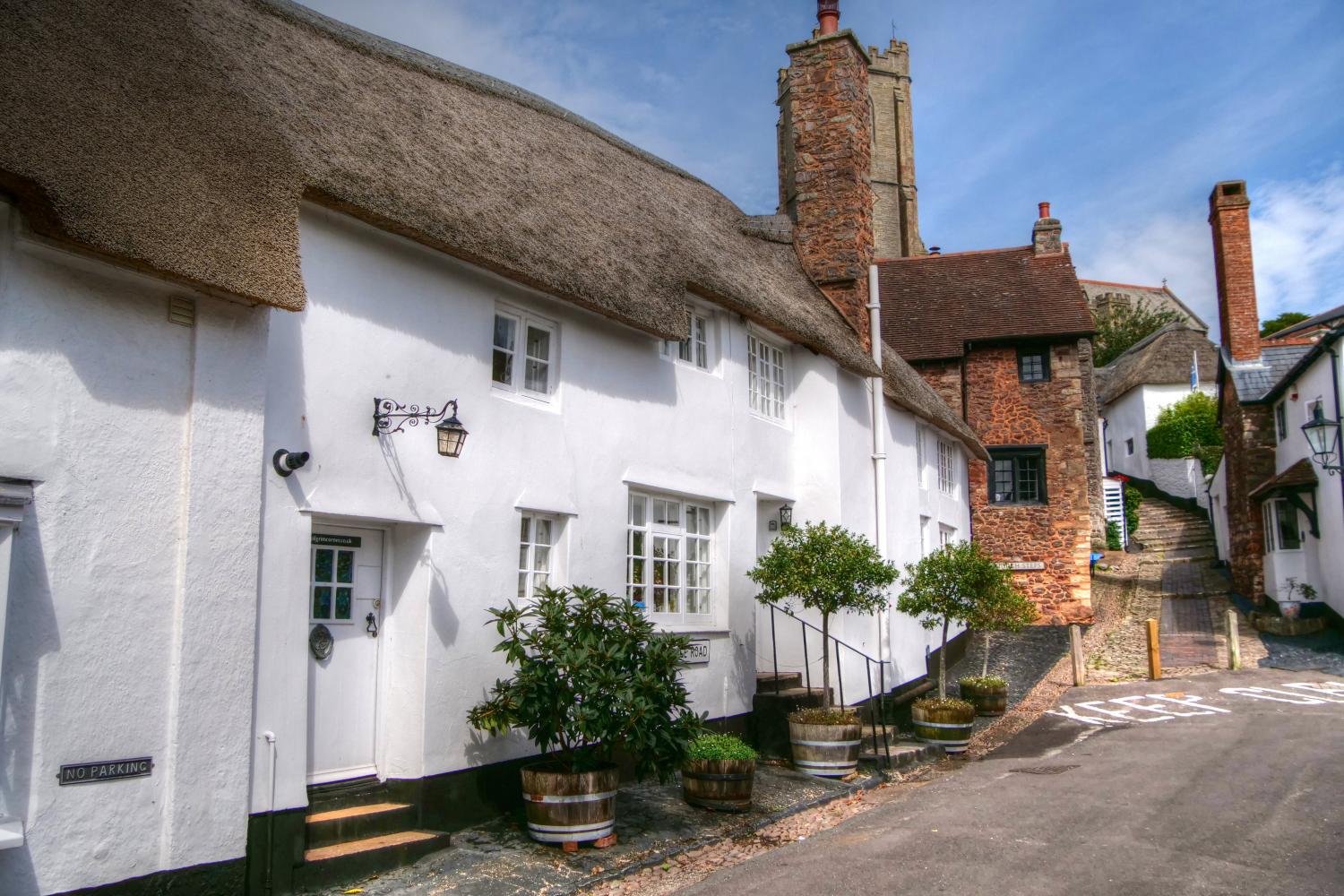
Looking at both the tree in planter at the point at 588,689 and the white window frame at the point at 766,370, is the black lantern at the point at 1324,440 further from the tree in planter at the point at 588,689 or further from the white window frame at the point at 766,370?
the tree in planter at the point at 588,689

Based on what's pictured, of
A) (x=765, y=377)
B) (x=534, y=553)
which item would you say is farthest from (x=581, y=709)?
(x=765, y=377)

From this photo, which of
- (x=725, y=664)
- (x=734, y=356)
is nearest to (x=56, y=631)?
(x=725, y=664)

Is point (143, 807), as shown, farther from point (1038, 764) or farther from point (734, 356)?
point (1038, 764)

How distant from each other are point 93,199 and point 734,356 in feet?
25.8

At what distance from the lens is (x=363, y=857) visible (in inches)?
273

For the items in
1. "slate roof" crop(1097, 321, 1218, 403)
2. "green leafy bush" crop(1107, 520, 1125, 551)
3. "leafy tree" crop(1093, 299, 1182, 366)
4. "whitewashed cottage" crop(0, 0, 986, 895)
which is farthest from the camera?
"leafy tree" crop(1093, 299, 1182, 366)

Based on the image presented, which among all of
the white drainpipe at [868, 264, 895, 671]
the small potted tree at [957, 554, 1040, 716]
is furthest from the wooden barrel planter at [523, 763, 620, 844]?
the white drainpipe at [868, 264, 895, 671]

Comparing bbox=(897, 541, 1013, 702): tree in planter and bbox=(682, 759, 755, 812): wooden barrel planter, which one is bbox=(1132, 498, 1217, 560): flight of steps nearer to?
bbox=(897, 541, 1013, 702): tree in planter

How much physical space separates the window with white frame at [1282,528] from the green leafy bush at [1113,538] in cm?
1110

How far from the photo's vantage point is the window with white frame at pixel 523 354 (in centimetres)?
917

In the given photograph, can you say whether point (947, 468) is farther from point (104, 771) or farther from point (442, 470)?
point (104, 771)

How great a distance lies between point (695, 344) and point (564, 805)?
581 cm

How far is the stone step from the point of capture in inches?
264

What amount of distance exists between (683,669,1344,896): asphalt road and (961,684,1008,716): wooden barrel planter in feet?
6.87
